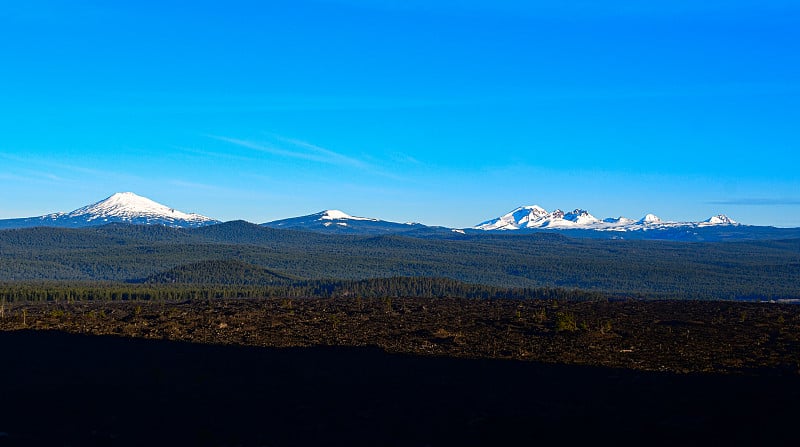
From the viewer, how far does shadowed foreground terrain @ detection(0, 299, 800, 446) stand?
2711 cm

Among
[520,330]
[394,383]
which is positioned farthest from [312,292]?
[394,383]

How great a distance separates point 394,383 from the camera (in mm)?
37406

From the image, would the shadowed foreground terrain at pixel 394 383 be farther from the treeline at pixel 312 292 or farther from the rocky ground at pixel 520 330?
the treeline at pixel 312 292

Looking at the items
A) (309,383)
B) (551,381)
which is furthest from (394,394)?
(551,381)

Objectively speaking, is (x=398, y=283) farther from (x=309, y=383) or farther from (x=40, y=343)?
(x=309, y=383)

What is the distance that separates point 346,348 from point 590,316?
32.6m

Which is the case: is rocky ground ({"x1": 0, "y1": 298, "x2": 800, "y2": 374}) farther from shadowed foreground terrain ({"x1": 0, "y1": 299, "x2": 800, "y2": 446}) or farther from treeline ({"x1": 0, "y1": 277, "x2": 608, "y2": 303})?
treeline ({"x1": 0, "y1": 277, "x2": 608, "y2": 303})

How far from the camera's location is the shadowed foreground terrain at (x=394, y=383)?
27109 millimetres

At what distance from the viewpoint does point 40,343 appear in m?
53.8

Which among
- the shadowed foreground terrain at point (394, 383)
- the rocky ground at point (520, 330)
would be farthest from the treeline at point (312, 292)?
the shadowed foreground terrain at point (394, 383)

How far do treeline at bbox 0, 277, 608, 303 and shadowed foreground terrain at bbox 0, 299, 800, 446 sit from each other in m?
73.9

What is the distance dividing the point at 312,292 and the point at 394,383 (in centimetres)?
13375

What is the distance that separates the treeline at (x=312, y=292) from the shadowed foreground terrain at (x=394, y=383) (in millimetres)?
73874

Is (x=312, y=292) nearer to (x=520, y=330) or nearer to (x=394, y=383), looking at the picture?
(x=520, y=330)
